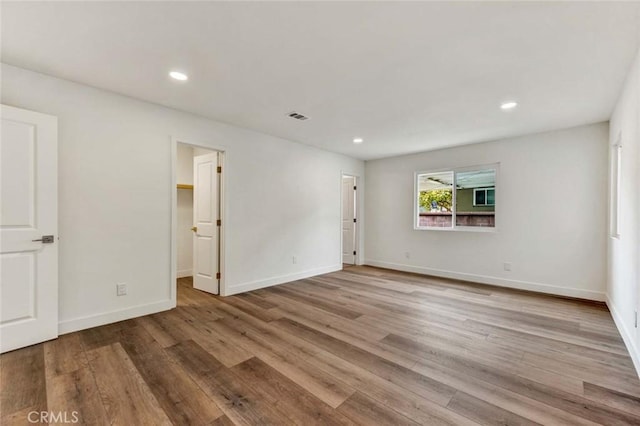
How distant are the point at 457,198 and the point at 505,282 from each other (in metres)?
1.69

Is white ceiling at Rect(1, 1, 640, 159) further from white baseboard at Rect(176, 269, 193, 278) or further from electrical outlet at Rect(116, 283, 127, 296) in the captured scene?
white baseboard at Rect(176, 269, 193, 278)

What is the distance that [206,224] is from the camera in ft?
14.1

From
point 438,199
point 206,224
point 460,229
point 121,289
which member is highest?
point 438,199

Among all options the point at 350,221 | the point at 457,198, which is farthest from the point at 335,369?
the point at 350,221

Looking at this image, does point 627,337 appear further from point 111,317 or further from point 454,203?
point 111,317

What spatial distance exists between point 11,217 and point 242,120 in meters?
2.61

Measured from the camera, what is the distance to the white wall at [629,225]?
2.18 metres

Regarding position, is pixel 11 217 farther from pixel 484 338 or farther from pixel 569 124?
pixel 569 124

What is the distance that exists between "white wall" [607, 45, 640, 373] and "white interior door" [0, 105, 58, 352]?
501 cm

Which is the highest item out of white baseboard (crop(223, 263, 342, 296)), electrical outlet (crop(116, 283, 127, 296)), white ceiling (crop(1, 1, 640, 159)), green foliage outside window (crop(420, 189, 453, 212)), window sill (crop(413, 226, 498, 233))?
white ceiling (crop(1, 1, 640, 159))

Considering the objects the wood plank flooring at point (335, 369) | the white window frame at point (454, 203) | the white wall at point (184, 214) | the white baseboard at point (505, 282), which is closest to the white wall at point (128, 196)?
the wood plank flooring at point (335, 369)

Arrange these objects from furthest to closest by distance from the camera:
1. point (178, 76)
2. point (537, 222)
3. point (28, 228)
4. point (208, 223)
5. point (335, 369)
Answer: point (537, 222) < point (208, 223) < point (178, 76) < point (28, 228) < point (335, 369)

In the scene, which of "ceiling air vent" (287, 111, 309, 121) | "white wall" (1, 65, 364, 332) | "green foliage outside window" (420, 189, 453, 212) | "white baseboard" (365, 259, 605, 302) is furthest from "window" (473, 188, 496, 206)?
"white wall" (1, 65, 364, 332)

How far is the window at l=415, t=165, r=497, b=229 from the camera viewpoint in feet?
16.5
